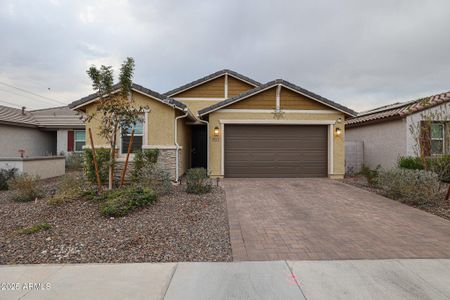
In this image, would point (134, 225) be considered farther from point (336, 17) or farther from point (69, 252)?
point (336, 17)

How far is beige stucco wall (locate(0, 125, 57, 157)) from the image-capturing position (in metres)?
14.5

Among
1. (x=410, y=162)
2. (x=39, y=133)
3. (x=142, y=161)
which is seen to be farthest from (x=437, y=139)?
(x=39, y=133)

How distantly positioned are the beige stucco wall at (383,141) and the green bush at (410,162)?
2.72 feet

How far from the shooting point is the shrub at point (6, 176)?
886 centimetres

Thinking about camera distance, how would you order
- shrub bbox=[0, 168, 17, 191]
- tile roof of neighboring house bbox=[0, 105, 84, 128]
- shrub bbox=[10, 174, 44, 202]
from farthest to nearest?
tile roof of neighboring house bbox=[0, 105, 84, 128] → shrub bbox=[0, 168, 17, 191] → shrub bbox=[10, 174, 44, 202]

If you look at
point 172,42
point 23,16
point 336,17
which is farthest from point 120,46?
point 336,17

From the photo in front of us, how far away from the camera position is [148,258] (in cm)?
369

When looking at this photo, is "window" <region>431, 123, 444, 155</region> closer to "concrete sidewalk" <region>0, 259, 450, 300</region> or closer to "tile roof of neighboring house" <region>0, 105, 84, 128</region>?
"concrete sidewalk" <region>0, 259, 450, 300</region>

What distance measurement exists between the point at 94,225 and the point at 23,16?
11.0 metres

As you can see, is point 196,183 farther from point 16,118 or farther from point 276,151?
point 16,118

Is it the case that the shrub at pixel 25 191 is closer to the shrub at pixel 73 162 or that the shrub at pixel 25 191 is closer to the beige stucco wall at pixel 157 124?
the beige stucco wall at pixel 157 124

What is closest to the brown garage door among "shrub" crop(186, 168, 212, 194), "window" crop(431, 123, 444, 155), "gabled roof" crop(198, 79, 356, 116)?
"gabled roof" crop(198, 79, 356, 116)

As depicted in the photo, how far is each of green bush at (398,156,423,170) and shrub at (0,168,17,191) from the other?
15342 mm

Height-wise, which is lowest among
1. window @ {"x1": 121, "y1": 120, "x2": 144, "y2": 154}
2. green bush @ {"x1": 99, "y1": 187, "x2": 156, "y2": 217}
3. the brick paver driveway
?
the brick paver driveway
